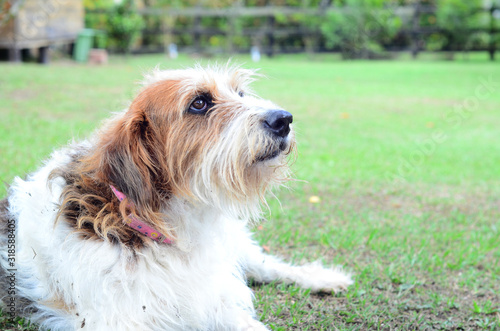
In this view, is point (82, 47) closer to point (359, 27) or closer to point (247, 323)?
point (359, 27)

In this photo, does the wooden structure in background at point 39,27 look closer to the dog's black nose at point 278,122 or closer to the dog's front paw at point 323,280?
the dog's front paw at point 323,280

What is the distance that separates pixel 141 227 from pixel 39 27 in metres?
14.9

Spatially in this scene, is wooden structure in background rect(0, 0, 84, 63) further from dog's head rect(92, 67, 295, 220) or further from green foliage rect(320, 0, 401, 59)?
green foliage rect(320, 0, 401, 59)

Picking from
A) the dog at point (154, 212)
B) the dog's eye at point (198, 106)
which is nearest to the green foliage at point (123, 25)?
the dog at point (154, 212)

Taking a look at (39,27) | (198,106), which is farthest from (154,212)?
(39,27)

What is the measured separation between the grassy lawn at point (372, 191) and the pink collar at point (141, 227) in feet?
3.13

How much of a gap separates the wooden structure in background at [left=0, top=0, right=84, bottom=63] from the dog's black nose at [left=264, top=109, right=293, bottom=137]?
11.9 meters

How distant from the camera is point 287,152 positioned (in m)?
2.83

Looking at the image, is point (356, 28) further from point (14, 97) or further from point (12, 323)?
point (12, 323)

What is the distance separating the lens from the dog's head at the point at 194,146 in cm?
271

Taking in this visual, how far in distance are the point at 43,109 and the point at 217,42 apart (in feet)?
64.1

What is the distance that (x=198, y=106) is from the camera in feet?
9.53

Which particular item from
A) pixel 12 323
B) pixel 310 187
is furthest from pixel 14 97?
pixel 12 323

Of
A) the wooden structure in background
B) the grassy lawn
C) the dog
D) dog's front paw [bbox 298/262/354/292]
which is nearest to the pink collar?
the dog
